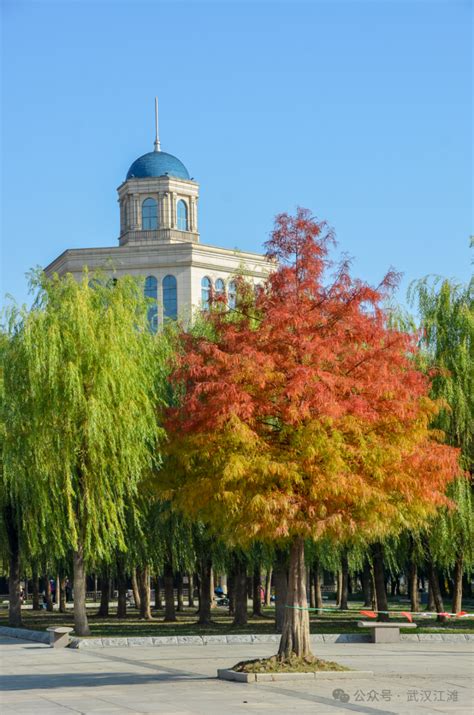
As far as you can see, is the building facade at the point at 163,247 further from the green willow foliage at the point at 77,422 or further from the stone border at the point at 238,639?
the stone border at the point at 238,639

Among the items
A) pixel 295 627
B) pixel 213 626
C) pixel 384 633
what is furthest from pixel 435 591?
pixel 295 627

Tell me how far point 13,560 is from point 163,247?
57.5 m

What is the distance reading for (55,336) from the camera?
2477 cm

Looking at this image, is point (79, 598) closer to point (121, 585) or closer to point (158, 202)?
point (121, 585)

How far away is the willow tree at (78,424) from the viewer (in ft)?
80.9

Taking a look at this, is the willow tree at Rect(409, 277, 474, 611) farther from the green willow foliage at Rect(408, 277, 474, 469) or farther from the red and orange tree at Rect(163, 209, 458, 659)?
the red and orange tree at Rect(163, 209, 458, 659)

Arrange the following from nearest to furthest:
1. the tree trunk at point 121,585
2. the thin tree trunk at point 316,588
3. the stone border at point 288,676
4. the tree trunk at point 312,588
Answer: the stone border at point 288,676 → the tree trunk at point 121,585 → the thin tree trunk at point 316,588 → the tree trunk at point 312,588

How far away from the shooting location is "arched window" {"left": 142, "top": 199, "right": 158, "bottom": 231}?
291ft

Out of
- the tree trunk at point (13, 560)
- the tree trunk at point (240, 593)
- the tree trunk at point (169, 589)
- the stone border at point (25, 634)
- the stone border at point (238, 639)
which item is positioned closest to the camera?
the stone border at point (238, 639)

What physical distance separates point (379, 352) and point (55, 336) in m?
9.88

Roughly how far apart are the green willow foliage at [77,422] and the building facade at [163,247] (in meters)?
57.1

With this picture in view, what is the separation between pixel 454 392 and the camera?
27250 millimetres

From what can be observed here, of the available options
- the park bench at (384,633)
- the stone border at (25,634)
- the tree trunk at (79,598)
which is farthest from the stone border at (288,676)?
the stone border at (25,634)

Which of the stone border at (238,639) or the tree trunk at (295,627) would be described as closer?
the tree trunk at (295,627)
